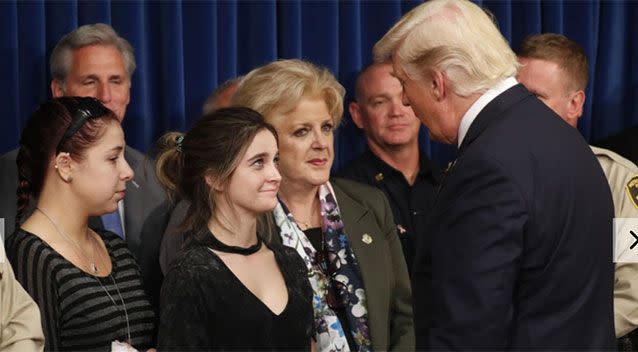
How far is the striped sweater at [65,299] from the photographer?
2.71 meters

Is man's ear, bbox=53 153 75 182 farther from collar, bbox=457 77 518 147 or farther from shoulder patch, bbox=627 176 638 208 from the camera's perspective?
shoulder patch, bbox=627 176 638 208

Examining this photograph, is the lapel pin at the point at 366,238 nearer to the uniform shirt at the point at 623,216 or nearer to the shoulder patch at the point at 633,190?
the uniform shirt at the point at 623,216

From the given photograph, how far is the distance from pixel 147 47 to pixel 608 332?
2.10 meters

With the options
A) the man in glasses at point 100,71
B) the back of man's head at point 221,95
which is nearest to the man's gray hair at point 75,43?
the man in glasses at point 100,71

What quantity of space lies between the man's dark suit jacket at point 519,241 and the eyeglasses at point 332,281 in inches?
33.2

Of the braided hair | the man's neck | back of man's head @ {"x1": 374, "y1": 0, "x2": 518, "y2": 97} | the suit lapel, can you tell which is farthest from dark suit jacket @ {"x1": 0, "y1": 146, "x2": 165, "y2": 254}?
the suit lapel

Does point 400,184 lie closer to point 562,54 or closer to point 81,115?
point 562,54

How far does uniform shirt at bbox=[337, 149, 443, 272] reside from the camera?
3812 mm

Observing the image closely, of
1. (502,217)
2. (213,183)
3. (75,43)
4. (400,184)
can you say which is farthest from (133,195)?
(502,217)

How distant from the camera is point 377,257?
3.23 metres

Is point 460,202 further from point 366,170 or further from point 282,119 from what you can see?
point 366,170

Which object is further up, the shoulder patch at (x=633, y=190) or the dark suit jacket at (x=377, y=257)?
the shoulder patch at (x=633, y=190)

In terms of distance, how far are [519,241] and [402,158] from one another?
1.79m

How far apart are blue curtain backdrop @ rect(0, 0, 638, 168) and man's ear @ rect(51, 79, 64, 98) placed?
124 mm
